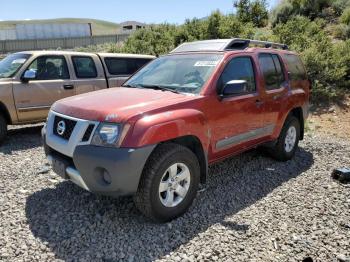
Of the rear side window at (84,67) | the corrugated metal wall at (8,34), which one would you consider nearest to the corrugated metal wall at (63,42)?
the corrugated metal wall at (8,34)

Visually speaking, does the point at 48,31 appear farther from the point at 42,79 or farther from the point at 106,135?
the point at 106,135

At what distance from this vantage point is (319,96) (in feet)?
32.8

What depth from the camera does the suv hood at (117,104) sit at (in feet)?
11.6

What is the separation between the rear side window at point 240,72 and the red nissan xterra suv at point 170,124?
0.01 m

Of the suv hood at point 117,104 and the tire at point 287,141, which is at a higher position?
the suv hood at point 117,104

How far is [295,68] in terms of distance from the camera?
6.08 metres

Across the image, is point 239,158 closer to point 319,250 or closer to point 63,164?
A: point 319,250

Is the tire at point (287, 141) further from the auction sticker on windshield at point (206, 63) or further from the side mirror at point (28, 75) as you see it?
the side mirror at point (28, 75)

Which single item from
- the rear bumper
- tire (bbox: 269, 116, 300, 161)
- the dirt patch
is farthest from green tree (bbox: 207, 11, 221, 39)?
the rear bumper

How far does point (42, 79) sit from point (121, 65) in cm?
192

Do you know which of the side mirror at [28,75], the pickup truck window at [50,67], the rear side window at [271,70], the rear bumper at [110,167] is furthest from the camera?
the pickup truck window at [50,67]

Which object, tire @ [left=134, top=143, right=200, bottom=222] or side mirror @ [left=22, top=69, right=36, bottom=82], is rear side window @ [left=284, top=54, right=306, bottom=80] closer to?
tire @ [left=134, top=143, right=200, bottom=222]

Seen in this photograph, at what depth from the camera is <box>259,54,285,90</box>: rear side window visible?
5.23m

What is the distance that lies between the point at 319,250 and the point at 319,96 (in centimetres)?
729
